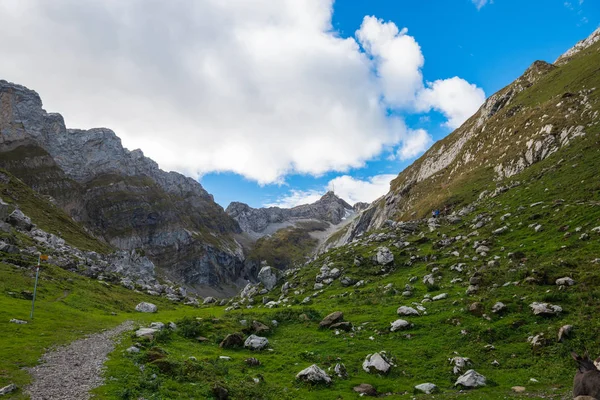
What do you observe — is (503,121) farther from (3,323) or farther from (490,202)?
(3,323)

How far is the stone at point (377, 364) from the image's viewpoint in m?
23.1

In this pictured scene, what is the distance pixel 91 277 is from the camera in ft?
267

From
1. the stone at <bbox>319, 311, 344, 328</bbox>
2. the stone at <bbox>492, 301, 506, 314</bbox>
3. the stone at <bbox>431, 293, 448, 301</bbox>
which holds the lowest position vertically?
the stone at <bbox>319, 311, 344, 328</bbox>

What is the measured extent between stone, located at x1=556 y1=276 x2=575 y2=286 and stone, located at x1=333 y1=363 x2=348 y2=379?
65.3 feet

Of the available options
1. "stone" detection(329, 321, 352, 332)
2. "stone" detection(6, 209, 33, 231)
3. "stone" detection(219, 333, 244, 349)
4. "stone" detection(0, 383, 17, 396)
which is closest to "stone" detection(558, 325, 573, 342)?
"stone" detection(329, 321, 352, 332)

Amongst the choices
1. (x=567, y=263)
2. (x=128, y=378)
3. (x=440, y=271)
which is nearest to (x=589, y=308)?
(x=567, y=263)

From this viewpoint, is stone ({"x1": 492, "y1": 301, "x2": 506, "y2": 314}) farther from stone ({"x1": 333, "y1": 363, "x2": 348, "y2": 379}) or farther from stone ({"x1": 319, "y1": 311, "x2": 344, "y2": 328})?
stone ({"x1": 319, "y1": 311, "x2": 344, "y2": 328})

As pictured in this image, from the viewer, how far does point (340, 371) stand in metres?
23.0

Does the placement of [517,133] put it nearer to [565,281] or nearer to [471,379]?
[565,281]

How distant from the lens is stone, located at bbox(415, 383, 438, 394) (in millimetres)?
19641

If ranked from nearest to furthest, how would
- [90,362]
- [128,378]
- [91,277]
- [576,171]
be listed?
1. [128,378]
2. [90,362]
3. [576,171]
4. [91,277]

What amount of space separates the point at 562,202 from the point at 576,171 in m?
12.7

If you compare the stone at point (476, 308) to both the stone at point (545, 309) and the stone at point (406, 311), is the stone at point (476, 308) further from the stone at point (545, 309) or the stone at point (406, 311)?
the stone at point (406, 311)

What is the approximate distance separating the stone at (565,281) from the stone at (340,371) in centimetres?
1991
